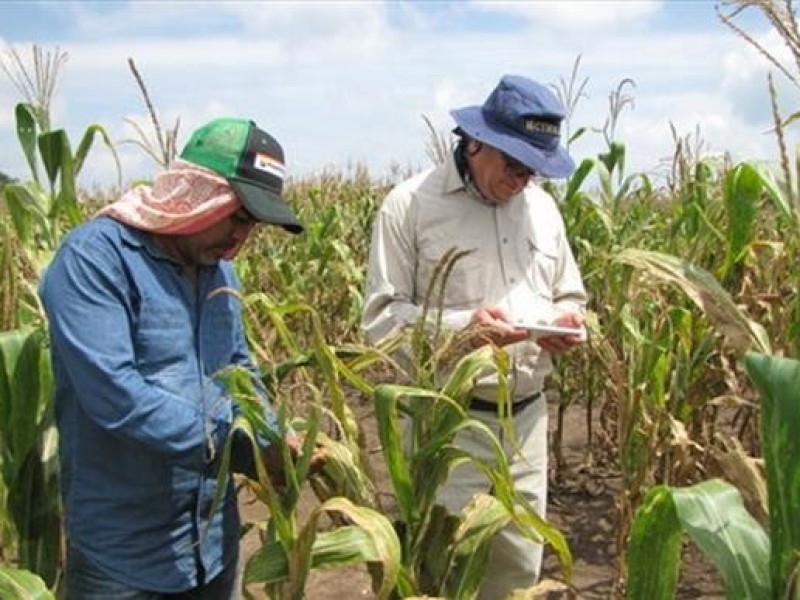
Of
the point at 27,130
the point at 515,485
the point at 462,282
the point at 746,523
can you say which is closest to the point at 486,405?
the point at 515,485

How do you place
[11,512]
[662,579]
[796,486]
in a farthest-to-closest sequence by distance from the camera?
[11,512]
[662,579]
[796,486]

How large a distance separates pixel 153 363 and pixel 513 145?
0.97 metres

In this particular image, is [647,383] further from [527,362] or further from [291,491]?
[291,491]

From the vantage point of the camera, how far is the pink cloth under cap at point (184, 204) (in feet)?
5.82

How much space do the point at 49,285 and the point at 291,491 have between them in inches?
20.8

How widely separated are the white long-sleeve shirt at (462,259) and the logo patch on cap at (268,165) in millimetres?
627

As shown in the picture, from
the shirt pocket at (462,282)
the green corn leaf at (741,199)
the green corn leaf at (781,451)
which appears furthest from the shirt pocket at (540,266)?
the green corn leaf at (781,451)

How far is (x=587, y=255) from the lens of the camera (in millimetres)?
4707

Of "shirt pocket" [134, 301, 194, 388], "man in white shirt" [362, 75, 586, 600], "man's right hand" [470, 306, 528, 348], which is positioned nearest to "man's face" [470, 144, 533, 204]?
"man in white shirt" [362, 75, 586, 600]

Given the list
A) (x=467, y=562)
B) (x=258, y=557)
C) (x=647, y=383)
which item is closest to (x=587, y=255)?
(x=647, y=383)

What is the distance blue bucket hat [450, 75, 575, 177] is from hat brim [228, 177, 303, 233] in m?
0.68

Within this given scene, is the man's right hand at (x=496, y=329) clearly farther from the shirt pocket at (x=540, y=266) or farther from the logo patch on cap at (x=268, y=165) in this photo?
the logo patch on cap at (x=268, y=165)

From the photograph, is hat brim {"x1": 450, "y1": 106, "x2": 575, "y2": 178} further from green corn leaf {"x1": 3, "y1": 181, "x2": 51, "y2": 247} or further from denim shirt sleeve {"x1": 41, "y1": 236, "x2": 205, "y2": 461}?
green corn leaf {"x1": 3, "y1": 181, "x2": 51, "y2": 247}

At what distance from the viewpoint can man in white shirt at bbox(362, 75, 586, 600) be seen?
240 centimetres
